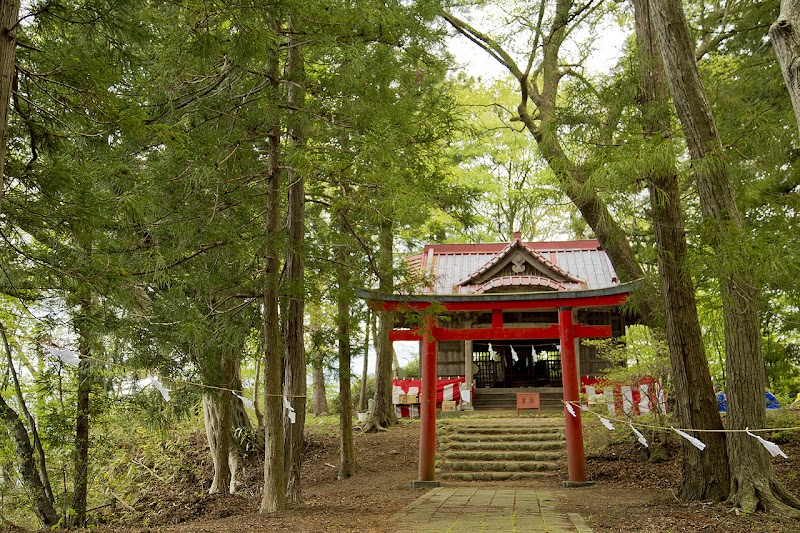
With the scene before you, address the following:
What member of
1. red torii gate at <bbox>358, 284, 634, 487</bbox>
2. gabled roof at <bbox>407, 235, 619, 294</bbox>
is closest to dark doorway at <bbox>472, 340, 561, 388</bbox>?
gabled roof at <bbox>407, 235, 619, 294</bbox>

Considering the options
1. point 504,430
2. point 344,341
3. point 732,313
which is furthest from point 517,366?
point 732,313

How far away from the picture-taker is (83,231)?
5.78 meters

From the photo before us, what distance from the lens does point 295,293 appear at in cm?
820

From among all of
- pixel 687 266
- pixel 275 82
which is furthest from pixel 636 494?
pixel 275 82

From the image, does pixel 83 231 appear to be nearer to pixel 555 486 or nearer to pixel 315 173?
pixel 315 173

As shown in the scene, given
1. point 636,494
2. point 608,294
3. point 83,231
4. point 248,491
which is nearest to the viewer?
point 83,231

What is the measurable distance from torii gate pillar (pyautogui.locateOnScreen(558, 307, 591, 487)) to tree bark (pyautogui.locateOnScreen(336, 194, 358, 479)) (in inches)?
148

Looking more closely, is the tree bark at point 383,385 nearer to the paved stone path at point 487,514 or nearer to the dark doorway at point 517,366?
the dark doorway at point 517,366

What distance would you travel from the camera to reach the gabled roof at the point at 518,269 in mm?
17188

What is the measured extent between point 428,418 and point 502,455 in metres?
2.65

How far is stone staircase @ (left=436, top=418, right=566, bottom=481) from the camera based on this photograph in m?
12.7

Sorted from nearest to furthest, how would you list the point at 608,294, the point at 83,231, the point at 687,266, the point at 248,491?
the point at 83,231 < the point at 687,266 < the point at 608,294 < the point at 248,491

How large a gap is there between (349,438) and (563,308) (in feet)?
15.8

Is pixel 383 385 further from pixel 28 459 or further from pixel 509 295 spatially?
pixel 28 459
